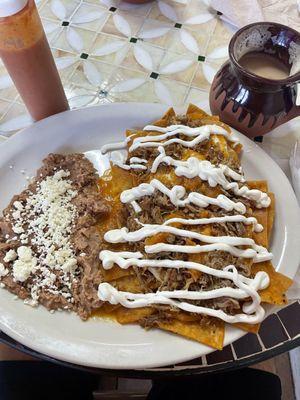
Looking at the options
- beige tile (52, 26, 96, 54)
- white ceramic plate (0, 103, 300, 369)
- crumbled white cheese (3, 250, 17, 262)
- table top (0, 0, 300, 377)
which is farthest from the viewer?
beige tile (52, 26, 96, 54)

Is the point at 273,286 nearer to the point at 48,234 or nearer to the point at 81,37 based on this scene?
the point at 48,234

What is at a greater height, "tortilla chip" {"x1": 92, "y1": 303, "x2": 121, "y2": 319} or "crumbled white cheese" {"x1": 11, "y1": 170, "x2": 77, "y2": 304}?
"crumbled white cheese" {"x1": 11, "y1": 170, "x2": 77, "y2": 304}

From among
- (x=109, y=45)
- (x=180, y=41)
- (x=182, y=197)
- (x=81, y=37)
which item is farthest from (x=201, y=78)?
(x=182, y=197)

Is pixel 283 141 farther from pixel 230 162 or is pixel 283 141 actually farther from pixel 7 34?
pixel 7 34

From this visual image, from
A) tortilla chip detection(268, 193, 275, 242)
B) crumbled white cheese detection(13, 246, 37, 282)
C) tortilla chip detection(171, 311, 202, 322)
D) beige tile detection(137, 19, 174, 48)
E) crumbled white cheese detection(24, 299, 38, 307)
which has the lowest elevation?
tortilla chip detection(171, 311, 202, 322)

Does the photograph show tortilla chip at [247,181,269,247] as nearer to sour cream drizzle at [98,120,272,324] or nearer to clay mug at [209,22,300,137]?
sour cream drizzle at [98,120,272,324]

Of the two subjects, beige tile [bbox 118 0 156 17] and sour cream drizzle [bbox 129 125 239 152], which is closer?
sour cream drizzle [bbox 129 125 239 152]

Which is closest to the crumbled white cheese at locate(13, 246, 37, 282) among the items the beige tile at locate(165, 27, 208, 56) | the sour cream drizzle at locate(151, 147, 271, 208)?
the sour cream drizzle at locate(151, 147, 271, 208)

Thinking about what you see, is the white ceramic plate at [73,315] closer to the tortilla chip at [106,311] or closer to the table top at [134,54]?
the tortilla chip at [106,311]

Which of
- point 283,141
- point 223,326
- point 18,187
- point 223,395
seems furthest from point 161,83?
point 223,395
